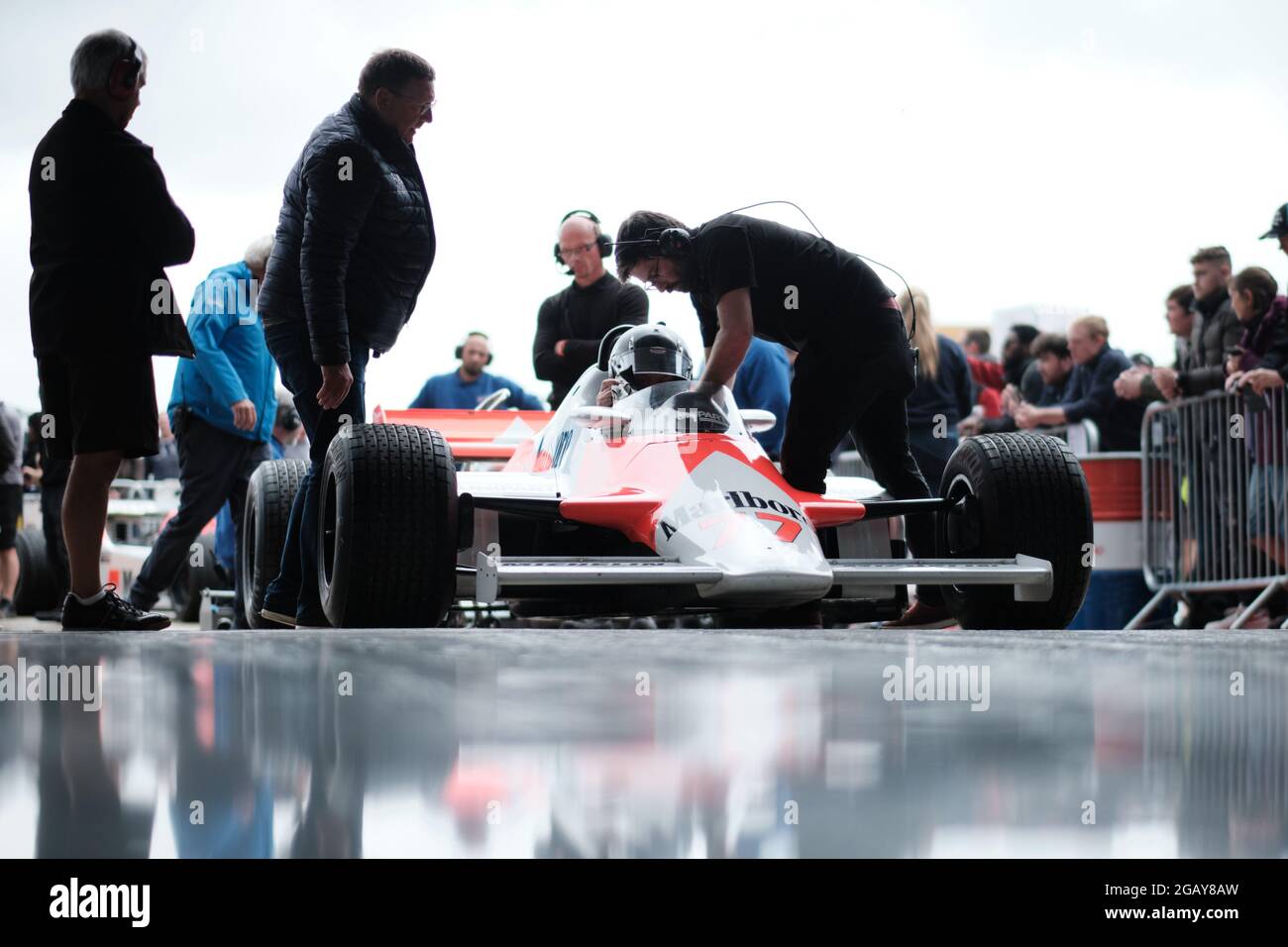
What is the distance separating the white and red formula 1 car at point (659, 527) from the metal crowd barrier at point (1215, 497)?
76.4 inches

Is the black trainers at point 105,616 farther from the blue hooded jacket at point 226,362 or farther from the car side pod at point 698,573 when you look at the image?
the blue hooded jacket at point 226,362

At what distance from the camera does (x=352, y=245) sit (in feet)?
14.8

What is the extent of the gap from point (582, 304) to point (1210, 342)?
3044 millimetres

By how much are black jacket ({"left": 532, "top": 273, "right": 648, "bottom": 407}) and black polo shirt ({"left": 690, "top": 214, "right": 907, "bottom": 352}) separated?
6.38 feet

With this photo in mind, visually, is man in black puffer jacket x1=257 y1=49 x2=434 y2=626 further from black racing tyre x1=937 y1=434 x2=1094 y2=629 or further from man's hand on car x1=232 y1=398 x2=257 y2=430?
black racing tyre x1=937 y1=434 x2=1094 y2=629

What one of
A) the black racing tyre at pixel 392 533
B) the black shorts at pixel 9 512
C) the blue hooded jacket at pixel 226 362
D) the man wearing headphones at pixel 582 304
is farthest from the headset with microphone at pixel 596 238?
the black shorts at pixel 9 512

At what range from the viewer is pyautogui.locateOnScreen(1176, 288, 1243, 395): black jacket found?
680 centimetres

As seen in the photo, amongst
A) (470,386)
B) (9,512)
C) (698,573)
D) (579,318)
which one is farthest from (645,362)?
(9,512)

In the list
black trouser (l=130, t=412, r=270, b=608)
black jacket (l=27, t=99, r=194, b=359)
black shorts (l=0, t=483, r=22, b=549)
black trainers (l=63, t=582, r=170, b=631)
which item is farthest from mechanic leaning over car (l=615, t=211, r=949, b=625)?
black shorts (l=0, t=483, r=22, b=549)

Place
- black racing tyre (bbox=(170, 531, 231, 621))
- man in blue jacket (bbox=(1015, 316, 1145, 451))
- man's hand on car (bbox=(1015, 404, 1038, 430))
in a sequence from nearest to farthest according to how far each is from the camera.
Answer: man in blue jacket (bbox=(1015, 316, 1145, 451)), man's hand on car (bbox=(1015, 404, 1038, 430)), black racing tyre (bbox=(170, 531, 231, 621))

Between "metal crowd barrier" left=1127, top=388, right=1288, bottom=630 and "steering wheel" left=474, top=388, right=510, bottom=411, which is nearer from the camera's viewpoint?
"metal crowd barrier" left=1127, top=388, right=1288, bottom=630

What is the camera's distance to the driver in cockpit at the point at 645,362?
201 inches

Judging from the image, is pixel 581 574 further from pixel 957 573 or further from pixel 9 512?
pixel 9 512
